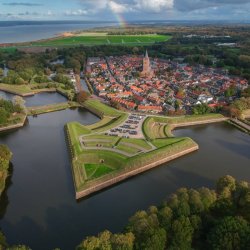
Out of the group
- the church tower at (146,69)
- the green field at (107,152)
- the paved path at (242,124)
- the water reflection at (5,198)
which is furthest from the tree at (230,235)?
the church tower at (146,69)

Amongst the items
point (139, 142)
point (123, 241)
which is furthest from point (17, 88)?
point (123, 241)

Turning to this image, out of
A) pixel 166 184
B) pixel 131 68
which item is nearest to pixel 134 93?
pixel 131 68

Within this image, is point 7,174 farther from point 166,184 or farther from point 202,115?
point 202,115

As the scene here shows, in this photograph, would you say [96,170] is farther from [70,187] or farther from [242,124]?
[242,124]

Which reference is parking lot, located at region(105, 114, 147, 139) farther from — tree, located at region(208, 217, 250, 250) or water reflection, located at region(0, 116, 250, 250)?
tree, located at region(208, 217, 250, 250)

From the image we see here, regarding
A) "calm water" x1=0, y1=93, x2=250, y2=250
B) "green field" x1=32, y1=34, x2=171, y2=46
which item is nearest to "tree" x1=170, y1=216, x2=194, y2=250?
"calm water" x1=0, y1=93, x2=250, y2=250

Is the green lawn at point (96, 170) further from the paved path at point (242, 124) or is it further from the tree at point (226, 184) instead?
the paved path at point (242, 124)
